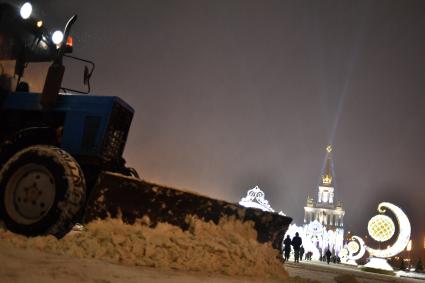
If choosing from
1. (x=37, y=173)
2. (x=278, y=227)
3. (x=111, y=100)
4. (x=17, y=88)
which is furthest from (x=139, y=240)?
(x=17, y=88)

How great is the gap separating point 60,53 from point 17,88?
4.54 ft

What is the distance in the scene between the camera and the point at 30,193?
6.23m

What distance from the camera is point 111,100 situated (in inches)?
285

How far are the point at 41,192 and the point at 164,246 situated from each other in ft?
6.20

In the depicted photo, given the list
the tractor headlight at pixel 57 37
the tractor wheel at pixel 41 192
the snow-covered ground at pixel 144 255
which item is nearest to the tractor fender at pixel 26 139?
the tractor wheel at pixel 41 192

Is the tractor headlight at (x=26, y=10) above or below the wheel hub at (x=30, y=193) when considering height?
above

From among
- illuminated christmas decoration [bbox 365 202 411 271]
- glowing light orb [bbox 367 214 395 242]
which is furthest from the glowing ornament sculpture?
glowing light orb [bbox 367 214 395 242]

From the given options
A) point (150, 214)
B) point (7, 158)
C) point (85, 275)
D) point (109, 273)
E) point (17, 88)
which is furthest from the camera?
point (17, 88)

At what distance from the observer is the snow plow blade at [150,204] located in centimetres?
591

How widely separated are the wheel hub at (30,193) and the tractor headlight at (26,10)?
108 inches

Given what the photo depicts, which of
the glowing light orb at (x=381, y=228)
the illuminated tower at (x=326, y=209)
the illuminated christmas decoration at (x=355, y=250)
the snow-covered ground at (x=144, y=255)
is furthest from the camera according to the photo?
the illuminated tower at (x=326, y=209)

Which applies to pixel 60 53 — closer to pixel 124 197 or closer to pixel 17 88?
pixel 17 88

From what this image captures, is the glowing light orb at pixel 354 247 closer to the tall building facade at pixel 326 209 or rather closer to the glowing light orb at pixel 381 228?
the glowing light orb at pixel 381 228

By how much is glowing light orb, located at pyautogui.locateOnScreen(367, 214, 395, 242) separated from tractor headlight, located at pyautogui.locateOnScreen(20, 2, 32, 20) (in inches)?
1009
